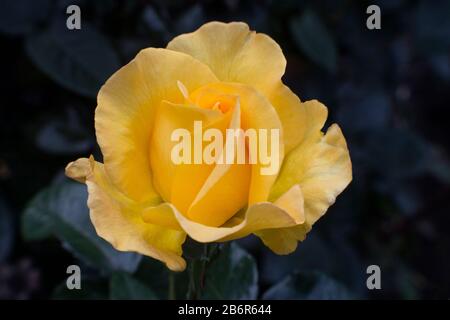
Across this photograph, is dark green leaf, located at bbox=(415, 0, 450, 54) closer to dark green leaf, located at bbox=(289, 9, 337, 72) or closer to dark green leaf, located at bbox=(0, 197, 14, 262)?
dark green leaf, located at bbox=(289, 9, 337, 72)

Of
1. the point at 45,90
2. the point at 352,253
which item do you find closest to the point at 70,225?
the point at 45,90

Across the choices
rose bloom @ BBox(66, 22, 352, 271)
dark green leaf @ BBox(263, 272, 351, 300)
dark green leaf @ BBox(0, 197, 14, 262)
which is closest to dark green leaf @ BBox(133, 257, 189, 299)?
dark green leaf @ BBox(263, 272, 351, 300)

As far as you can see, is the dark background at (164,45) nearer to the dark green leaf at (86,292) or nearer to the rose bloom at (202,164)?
the dark green leaf at (86,292)

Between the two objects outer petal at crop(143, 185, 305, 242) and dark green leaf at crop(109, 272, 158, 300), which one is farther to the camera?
dark green leaf at crop(109, 272, 158, 300)

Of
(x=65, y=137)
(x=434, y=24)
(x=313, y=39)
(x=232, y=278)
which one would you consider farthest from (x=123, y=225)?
(x=434, y=24)

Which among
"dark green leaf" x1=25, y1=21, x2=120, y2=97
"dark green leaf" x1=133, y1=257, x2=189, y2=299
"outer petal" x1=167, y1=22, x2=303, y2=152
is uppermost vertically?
"outer petal" x1=167, y1=22, x2=303, y2=152

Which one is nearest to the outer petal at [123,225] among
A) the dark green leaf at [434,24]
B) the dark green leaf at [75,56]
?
the dark green leaf at [75,56]

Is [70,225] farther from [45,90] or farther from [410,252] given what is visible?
[410,252]
